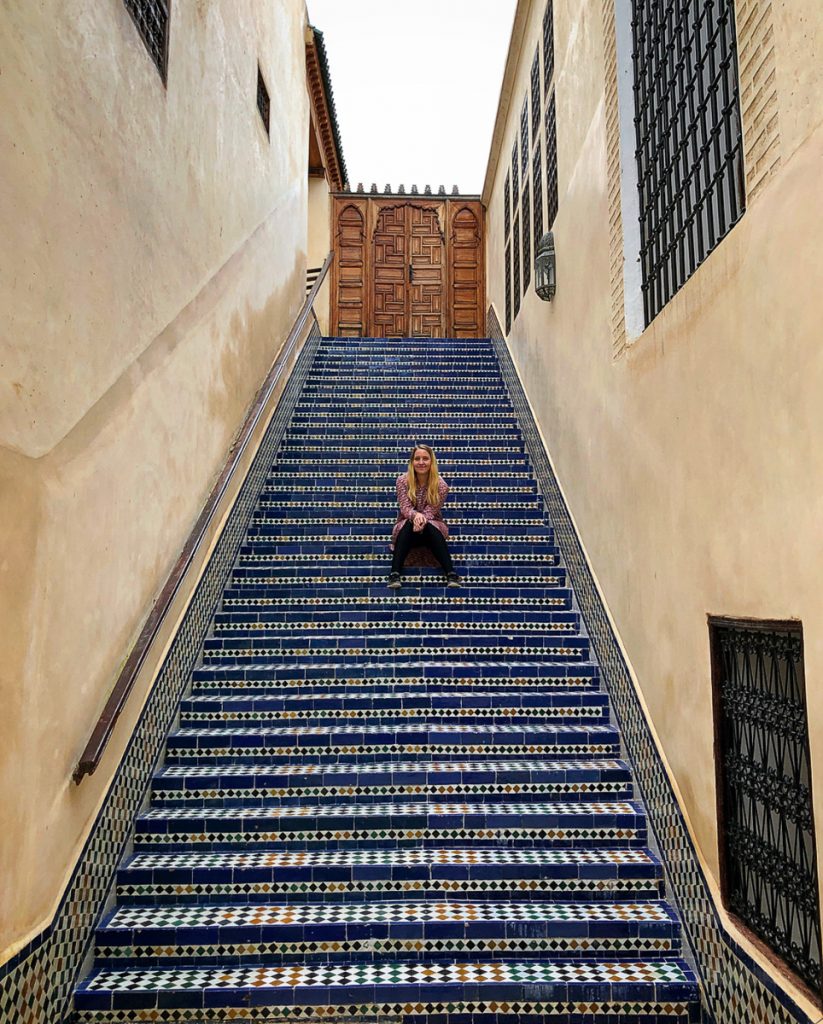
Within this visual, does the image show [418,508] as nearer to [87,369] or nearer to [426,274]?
[87,369]

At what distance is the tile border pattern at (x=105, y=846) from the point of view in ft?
9.74

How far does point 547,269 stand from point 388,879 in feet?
16.4

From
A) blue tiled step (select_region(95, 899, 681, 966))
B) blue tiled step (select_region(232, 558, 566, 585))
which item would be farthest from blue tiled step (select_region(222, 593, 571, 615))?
blue tiled step (select_region(95, 899, 681, 966))

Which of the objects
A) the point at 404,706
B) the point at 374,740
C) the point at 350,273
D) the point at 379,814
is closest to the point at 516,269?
the point at 350,273

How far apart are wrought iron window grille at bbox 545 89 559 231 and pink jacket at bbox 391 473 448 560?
2.68 meters

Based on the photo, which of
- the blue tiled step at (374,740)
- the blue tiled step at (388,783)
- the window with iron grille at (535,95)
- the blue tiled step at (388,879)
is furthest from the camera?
the window with iron grille at (535,95)

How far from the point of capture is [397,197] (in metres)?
13.1

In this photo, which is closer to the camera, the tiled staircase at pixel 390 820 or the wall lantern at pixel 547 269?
the tiled staircase at pixel 390 820

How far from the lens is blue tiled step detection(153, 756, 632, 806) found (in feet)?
14.1

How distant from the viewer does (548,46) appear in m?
7.39

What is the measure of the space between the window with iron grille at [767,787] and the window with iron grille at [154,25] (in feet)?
13.1

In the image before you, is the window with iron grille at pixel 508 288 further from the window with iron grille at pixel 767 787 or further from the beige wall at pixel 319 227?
the window with iron grille at pixel 767 787

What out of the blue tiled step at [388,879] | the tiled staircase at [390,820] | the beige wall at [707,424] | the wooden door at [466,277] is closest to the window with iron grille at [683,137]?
the beige wall at [707,424]

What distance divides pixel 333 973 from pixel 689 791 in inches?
67.4
